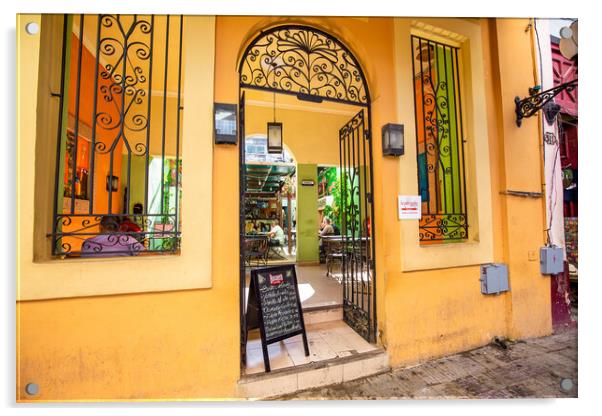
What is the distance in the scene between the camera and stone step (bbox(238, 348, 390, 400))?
7.12ft

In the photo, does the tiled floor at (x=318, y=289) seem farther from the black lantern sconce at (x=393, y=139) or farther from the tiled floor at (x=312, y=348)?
the black lantern sconce at (x=393, y=139)

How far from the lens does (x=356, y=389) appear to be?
232 cm

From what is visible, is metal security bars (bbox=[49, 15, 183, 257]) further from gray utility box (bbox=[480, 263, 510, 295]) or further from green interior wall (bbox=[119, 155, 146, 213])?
gray utility box (bbox=[480, 263, 510, 295])

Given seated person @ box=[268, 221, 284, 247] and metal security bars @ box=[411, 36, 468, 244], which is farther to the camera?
seated person @ box=[268, 221, 284, 247]

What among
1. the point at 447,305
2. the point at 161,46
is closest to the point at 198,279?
the point at 447,305

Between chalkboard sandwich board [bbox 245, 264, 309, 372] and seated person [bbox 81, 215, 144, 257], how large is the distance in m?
1.03

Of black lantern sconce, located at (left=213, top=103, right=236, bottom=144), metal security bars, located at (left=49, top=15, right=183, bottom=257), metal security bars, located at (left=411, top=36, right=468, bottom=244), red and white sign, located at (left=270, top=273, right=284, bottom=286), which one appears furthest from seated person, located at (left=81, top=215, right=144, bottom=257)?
metal security bars, located at (left=411, top=36, right=468, bottom=244)

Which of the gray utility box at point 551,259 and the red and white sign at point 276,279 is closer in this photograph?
the red and white sign at point 276,279

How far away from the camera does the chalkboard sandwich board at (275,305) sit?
8.18 ft

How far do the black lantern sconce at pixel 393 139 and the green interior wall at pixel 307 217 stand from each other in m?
4.66

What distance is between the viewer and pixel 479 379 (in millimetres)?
2336

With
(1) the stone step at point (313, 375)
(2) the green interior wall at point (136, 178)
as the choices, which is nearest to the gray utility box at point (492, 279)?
(1) the stone step at point (313, 375)
